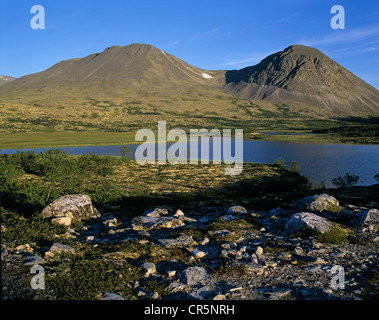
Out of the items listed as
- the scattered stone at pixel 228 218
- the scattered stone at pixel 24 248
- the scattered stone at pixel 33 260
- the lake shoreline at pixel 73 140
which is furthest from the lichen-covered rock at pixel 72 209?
the lake shoreline at pixel 73 140

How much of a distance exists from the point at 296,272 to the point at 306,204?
8.73 m

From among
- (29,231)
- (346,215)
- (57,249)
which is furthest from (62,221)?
(346,215)

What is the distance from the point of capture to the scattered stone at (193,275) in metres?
8.48

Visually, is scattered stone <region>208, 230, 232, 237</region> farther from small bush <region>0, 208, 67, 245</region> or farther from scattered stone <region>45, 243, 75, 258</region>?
small bush <region>0, 208, 67, 245</region>

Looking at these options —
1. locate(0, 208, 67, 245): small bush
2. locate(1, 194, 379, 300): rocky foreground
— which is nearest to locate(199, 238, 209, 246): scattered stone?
locate(1, 194, 379, 300): rocky foreground

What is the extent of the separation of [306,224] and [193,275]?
20.8 feet

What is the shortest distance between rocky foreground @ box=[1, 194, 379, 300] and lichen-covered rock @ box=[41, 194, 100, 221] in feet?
0.19

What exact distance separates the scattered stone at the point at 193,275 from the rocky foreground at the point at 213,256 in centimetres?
3

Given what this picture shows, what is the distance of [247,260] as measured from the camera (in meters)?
9.91

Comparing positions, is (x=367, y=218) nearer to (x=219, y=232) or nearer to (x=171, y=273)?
(x=219, y=232)

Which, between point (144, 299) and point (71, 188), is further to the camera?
point (71, 188)
